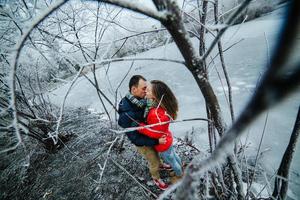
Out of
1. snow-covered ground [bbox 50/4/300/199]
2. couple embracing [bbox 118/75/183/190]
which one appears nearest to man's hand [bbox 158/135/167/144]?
couple embracing [bbox 118/75/183/190]

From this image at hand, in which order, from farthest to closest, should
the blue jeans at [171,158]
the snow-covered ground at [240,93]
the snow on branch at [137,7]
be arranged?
1. the snow-covered ground at [240,93]
2. the blue jeans at [171,158]
3. the snow on branch at [137,7]

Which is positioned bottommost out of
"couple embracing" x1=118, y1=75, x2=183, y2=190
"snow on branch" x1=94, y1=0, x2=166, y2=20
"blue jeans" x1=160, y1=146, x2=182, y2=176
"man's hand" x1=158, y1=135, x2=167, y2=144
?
"blue jeans" x1=160, y1=146, x2=182, y2=176

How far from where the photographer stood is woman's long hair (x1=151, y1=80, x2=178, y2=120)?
2.21m

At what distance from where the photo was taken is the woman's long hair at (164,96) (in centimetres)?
221

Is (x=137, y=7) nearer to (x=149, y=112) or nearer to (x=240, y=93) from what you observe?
(x=149, y=112)

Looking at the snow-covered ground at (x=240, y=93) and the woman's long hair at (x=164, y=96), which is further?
the snow-covered ground at (x=240, y=93)

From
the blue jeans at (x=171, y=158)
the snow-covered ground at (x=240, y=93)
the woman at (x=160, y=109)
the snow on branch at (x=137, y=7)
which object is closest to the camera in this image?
the snow on branch at (x=137, y=7)

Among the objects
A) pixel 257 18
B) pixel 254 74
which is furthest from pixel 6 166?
pixel 257 18

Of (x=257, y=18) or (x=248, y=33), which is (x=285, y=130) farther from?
(x=257, y=18)

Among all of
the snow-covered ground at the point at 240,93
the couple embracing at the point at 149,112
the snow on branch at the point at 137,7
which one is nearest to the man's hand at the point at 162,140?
the couple embracing at the point at 149,112

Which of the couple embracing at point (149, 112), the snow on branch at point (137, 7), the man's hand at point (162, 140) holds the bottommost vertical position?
the man's hand at point (162, 140)

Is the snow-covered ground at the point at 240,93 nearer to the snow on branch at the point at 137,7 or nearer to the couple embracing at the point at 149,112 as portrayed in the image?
the snow on branch at the point at 137,7

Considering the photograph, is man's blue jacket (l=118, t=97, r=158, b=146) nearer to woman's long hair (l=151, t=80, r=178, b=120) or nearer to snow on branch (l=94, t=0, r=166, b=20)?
woman's long hair (l=151, t=80, r=178, b=120)

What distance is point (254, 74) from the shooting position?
15.6 feet
